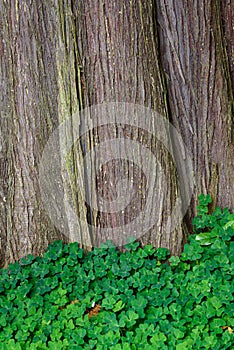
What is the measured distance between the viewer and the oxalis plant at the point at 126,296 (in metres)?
3.50

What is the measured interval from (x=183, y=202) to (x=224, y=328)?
45.2 inches

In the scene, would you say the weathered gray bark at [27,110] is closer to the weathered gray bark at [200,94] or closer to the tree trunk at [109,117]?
the tree trunk at [109,117]

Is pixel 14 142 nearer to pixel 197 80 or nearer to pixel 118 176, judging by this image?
pixel 118 176

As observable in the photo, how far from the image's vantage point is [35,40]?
13.7ft

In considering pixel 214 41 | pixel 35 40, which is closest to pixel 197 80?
pixel 214 41

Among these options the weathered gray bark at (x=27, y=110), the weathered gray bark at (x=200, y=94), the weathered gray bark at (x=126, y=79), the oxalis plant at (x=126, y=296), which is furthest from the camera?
the weathered gray bark at (x=200, y=94)

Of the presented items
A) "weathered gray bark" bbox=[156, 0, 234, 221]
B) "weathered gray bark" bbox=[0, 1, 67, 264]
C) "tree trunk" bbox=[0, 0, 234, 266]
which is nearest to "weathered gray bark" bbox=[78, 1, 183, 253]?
"tree trunk" bbox=[0, 0, 234, 266]

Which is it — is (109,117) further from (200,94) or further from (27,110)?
(200,94)

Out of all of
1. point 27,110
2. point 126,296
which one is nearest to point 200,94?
point 27,110

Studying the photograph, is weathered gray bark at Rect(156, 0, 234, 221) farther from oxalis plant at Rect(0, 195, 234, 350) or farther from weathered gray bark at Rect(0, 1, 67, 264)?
weathered gray bark at Rect(0, 1, 67, 264)

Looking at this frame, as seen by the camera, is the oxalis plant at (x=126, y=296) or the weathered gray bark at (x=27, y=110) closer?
the oxalis plant at (x=126, y=296)

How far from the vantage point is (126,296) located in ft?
12.4

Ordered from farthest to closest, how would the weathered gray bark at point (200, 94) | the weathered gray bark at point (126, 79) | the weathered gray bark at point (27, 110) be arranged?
the weathered gray bark at point (200, 94) → the weathered gray bark at point (27, 110) → the weathered gray bark at point (126, 79)

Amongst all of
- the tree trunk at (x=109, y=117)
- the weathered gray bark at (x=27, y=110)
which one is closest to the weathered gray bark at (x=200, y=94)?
the tree trunk at (x=109, y=117)
